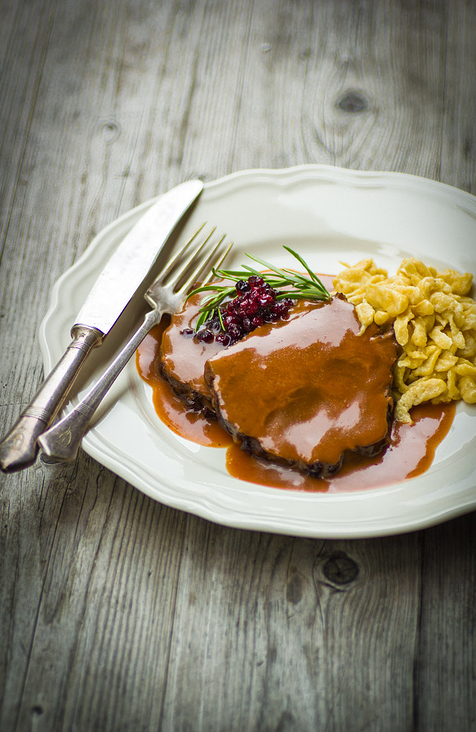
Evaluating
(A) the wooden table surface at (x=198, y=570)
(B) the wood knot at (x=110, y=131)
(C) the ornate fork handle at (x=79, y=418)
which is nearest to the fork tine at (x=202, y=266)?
(C) the ornate fork handle at (x=79, y=418)

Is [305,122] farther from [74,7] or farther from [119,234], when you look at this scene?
[74,7]

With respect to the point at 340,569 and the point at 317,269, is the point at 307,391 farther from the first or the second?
the point at 317,269

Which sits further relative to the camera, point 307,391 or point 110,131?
point 110,131

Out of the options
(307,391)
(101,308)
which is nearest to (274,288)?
(307,391)

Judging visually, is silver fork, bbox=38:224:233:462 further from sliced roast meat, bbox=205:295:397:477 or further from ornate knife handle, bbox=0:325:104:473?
sliced roast meat, bbox=205:295:397:477

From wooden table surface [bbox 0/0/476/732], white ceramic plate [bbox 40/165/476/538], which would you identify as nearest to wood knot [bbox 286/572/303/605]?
wooden table surface [bbox 0/0/476/732]

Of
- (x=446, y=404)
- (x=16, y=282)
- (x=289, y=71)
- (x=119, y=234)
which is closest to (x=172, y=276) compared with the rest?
(x=119, y=234)
